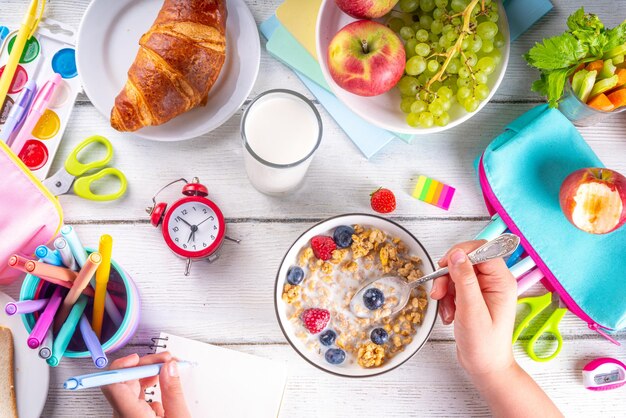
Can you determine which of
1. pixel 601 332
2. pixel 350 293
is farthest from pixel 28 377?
pixel 601 332

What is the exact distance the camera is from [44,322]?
0.79 m

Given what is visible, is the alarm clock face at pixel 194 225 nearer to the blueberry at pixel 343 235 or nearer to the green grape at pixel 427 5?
the blueberry at pixel 343 235

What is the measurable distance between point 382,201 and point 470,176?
172 mm

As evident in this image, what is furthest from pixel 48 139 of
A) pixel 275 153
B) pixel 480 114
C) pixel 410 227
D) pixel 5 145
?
pixel 480 114

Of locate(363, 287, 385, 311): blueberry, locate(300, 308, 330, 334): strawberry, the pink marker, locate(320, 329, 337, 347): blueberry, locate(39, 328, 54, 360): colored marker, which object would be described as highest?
the pink marker

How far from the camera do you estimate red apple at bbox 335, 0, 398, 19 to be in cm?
90

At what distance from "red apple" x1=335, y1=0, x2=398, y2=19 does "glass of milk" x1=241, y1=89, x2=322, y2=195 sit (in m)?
A: 0.15

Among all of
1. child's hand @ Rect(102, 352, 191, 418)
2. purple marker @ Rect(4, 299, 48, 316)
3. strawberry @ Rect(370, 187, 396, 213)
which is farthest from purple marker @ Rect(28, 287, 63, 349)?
strawberry @ Rect(370, 187, 396, 213)

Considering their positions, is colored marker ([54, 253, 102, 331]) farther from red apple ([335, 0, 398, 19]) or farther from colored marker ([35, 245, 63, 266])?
red apple ([335, 0, 398, 19])

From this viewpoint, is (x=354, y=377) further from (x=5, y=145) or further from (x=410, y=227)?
(x=5, y=145)

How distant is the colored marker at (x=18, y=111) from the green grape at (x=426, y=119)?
0.64m

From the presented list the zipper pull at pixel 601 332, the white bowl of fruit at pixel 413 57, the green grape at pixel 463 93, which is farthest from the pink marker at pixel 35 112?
the zipper pull at pixel 601 332

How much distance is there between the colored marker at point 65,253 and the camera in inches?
29.9

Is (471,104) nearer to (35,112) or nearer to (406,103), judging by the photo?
(406,103)
